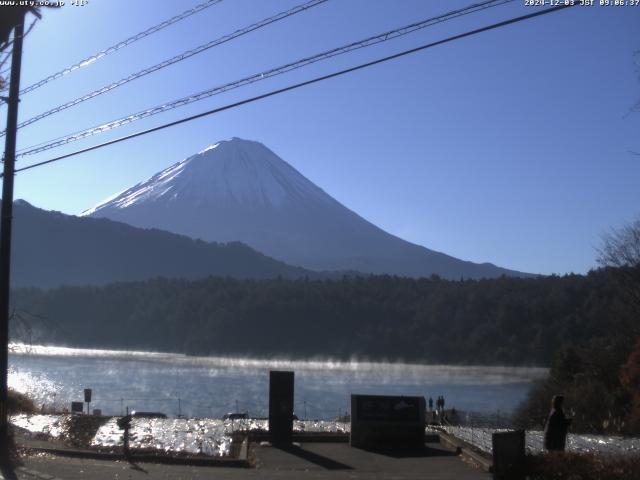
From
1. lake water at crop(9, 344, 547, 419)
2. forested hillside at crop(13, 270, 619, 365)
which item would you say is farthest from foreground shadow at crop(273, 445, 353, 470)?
forested hillside at crop(13, 270, 619, 365)

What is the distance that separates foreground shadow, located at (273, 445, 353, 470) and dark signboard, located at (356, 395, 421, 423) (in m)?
1.39

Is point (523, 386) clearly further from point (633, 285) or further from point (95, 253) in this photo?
point (95, 253)

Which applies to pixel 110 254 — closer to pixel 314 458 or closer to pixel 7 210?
pixel 7 210

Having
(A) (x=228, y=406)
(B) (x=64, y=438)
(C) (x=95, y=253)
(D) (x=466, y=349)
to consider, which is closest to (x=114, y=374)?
(A) (x=228, y=406)

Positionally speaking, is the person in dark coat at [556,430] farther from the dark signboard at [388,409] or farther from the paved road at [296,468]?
the dark signboard at [388,409]

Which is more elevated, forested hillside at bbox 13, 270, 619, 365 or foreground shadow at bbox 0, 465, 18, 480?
forested hillside at bbox 13, 270, 619, 365

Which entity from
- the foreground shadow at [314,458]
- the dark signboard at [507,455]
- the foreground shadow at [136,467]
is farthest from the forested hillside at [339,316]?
the dark signboard at [507,455]

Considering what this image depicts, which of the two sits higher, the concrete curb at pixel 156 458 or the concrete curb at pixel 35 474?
the concrete curb at pixel 156 458

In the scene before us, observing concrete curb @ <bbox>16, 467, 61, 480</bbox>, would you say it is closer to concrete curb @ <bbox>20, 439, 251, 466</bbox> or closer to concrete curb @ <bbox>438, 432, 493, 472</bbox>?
concrete curb @ <bbox>20, 439, 251, 466</bbox>

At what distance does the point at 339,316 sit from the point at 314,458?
8132 centimetres

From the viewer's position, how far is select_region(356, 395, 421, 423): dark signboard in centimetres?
1661

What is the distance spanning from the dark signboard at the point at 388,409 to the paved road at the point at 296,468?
84cm

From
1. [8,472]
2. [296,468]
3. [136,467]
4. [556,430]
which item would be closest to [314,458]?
[296,468]

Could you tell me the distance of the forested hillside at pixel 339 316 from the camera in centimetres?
7725
